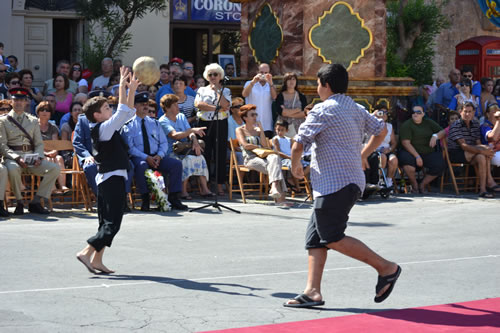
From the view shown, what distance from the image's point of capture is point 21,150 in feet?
40.3

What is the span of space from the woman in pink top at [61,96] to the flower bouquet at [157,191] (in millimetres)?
3017

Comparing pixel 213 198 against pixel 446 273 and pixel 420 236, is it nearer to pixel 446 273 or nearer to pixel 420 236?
pixel 420 236

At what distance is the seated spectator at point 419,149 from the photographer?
606 inches

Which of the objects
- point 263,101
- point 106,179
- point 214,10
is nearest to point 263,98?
point 263,101

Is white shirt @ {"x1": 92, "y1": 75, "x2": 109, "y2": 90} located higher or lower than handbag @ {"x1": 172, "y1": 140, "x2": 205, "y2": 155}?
higher

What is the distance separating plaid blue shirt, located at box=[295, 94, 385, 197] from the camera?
6902 mm

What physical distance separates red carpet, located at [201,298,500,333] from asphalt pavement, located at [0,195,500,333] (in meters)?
0.17

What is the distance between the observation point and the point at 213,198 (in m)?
14.1

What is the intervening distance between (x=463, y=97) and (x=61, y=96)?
23.3 ft

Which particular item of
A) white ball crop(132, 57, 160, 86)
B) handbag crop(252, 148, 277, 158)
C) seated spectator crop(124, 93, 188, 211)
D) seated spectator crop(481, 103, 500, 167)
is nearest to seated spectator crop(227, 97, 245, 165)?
handbag crop(252, 148, 277, 158)

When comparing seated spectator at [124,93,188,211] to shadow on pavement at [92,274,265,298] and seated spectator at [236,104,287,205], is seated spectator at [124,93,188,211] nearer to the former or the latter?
seated spectator at [236,104,287,205]

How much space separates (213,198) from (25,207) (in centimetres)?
284

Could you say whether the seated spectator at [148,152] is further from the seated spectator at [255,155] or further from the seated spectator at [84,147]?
the seated spectator at [255,155]

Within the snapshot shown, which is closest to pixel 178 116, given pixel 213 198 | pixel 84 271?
pixel 213 198
